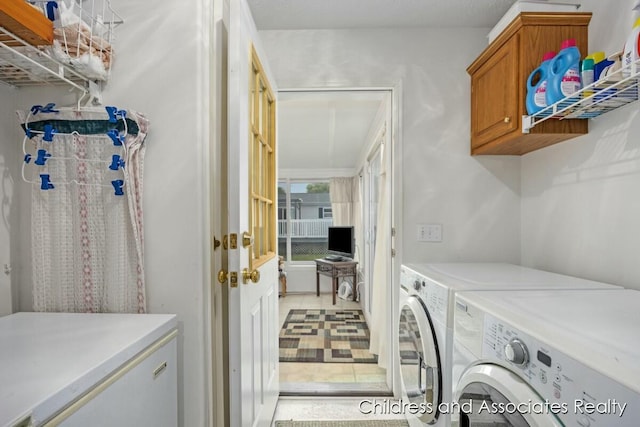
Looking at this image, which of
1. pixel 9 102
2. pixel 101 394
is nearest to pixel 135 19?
pixel 9 102

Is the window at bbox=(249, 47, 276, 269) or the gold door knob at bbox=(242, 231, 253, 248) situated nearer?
the gold door knob at bbox=(242, 231, 253, 248)

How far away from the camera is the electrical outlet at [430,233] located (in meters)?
2.07

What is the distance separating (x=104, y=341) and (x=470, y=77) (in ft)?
7.21

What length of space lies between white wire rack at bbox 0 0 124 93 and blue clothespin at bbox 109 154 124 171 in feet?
0.85

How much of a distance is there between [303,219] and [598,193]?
15.4 feet

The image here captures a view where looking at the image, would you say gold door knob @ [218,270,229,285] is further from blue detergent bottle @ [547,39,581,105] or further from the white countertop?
blue detergent bottle @ [547,39,581,105]

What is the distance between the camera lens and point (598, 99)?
126 centimetres

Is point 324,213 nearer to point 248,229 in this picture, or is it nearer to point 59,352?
point 248,229

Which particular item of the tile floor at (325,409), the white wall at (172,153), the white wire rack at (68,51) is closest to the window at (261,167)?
the white wall at (172,153)

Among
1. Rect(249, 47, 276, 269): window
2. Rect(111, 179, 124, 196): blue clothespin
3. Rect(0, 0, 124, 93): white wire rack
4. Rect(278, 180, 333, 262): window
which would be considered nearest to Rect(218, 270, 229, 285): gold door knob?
Rect(249, 47, 276, 269): window

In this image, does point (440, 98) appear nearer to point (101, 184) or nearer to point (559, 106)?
point (559, 106)

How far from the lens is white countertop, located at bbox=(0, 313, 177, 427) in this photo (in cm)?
63

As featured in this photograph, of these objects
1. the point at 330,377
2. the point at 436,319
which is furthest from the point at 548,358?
the point at 330,377

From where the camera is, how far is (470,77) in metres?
2.03
